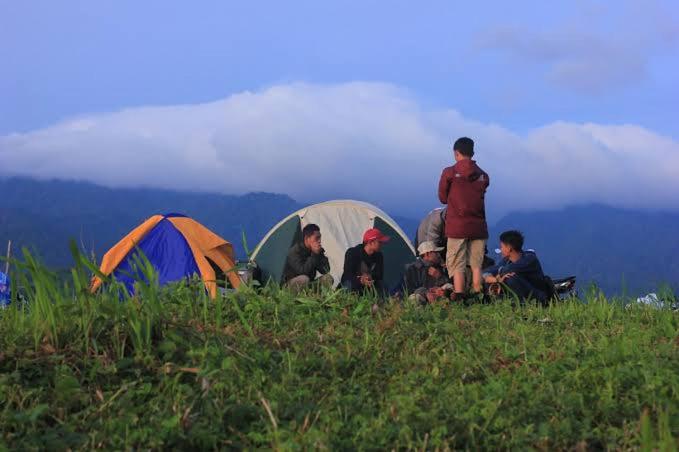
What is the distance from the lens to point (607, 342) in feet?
17.6

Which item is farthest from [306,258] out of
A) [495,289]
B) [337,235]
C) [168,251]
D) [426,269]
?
[337,235]

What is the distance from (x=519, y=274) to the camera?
9.09m

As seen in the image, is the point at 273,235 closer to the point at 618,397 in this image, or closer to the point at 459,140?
the point at 459,140

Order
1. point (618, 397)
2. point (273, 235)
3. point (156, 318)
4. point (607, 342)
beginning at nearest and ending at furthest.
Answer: point (618, 397) → point (156, 318) → point (607, 342) → point (273, 235)

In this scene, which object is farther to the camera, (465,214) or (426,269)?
(426,269)

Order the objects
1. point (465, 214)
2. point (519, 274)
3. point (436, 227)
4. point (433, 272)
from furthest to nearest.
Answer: point (436, 227) < point (433, 272) < point (465, 214) < point (519, 274)

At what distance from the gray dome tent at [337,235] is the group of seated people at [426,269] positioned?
1.86 m

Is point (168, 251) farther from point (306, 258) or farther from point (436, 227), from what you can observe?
point (436, 227)

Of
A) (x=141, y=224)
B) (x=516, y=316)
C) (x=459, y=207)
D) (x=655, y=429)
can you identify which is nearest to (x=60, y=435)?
(x=655, y=429)

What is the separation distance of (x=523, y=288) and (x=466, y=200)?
4.22ft

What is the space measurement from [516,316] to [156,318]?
12.4ft

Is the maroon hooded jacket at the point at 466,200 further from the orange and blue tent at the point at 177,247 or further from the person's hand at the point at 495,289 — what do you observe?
the orange and blue tent at the point at 177,247

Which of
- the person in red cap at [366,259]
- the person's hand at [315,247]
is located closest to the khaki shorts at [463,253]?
the person in red cap at [366,259]

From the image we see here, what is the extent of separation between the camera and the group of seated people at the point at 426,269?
354 inches
